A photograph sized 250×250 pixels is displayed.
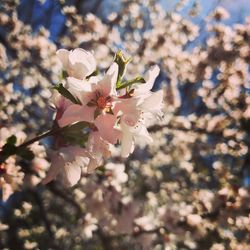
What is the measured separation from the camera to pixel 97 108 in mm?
1431

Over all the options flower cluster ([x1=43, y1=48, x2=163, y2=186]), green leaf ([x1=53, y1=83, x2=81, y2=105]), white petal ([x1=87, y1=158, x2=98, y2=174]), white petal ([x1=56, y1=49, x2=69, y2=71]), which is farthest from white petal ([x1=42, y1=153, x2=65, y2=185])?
white petal ([x1=56, y1=49, x2=69, y2=71])

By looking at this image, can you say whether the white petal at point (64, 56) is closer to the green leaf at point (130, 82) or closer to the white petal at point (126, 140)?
the green leaf at point (130, 82)

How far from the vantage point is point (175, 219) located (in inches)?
160

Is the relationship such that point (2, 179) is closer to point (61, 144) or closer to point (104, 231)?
point (61, 144)

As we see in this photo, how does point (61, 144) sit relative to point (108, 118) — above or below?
below

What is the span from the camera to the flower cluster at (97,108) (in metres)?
1.41

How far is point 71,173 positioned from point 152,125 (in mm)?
3629

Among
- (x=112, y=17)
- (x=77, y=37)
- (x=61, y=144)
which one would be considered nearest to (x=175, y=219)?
(x=61, y=144)

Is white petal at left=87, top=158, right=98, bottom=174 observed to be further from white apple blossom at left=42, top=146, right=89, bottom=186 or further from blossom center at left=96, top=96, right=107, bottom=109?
blossom center at left=96, top=96, right=107, bottom=109

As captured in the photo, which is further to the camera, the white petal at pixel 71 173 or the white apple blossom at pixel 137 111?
the white petal at pixel 71 173

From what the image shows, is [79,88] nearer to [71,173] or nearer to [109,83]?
[109,83]

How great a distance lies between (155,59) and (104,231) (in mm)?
3453

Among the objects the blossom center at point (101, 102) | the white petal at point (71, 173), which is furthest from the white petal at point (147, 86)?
the white petal at point (71, 173)

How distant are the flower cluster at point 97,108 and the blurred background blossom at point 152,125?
782mm
